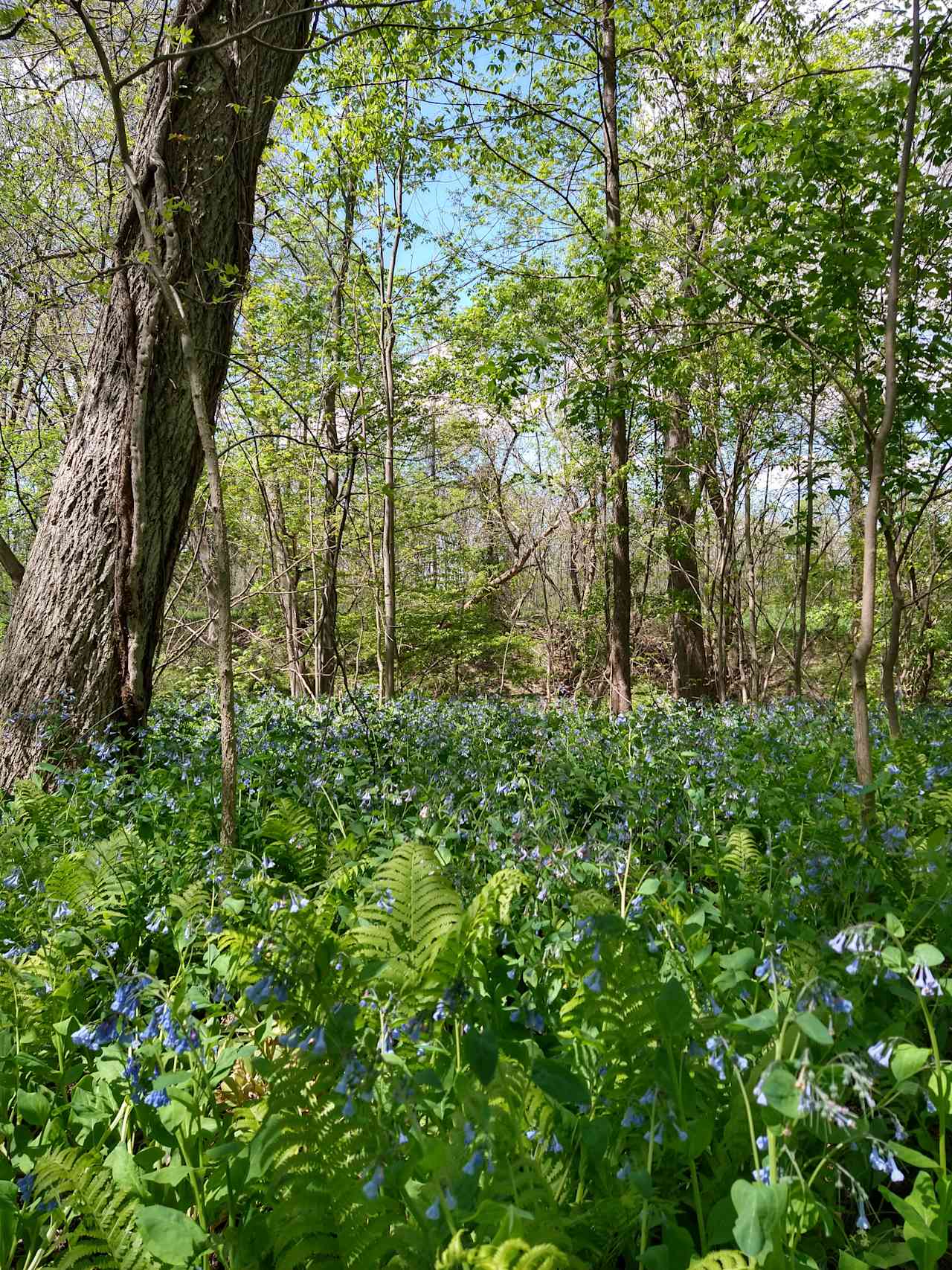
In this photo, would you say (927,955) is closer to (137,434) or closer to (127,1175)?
(127,1175)

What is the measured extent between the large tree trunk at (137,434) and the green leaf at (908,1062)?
144 inches

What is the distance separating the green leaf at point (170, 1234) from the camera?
1048mm

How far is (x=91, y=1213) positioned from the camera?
1.16m

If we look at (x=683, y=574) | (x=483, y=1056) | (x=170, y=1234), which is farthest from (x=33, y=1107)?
(x=683, y=574)

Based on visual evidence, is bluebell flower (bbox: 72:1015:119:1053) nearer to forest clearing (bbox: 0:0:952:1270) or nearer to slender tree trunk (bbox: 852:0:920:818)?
forest clearing (bbox: 0:0:952:1270)

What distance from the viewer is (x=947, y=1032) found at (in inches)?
67.8

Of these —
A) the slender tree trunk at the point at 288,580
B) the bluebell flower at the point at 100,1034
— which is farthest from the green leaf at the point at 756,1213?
the slender tree trunk at the point at 288,580

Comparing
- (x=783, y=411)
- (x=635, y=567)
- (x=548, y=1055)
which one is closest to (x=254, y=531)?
(x=635, y=567)

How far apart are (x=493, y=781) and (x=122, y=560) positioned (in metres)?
2.18

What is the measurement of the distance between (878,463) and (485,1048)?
2.44 meters

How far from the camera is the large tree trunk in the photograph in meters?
3.76

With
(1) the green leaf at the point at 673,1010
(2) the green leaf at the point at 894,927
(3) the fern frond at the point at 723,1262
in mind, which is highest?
(2) the green leaf at the point at 894,927

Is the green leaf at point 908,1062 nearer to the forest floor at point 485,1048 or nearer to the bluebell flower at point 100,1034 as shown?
the forest floor at point 485,1048

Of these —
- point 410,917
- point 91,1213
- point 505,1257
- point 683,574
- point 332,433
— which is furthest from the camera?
point 683,574
